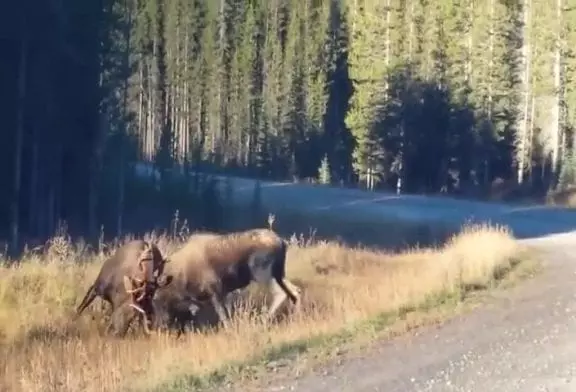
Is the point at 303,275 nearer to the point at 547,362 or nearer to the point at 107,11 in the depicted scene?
the point at 547,362

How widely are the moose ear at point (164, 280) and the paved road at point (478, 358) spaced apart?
10.9ft

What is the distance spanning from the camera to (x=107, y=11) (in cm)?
3644

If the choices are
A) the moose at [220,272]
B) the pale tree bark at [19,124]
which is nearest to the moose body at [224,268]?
the moose at [220,272]

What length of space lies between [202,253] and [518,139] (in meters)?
45.2

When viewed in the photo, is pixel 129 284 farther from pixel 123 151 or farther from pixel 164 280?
pixel 123 151

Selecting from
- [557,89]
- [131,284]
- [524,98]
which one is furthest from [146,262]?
[524,98]

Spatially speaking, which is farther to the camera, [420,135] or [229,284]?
[420,135]

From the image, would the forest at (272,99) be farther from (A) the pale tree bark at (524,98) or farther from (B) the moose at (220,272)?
(B) the moose at (220,272)

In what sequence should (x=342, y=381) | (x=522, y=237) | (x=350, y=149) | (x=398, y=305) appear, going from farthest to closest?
(x=350, y=149) → (x=522, y=237) → (x=398, y=305) → (x=342, y=381)

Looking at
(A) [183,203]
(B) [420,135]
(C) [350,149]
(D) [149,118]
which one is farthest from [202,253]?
(D) [149,118]

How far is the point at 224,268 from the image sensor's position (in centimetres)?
1647

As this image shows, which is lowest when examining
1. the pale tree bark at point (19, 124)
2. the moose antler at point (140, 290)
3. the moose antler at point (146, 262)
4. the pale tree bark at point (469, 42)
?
the moose antler at point (140, 290)

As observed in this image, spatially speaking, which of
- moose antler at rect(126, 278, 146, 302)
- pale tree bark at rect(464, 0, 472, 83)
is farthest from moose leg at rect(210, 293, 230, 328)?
pale tree bark at rect(464, 0, 472, 83)

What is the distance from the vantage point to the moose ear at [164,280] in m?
15.3
